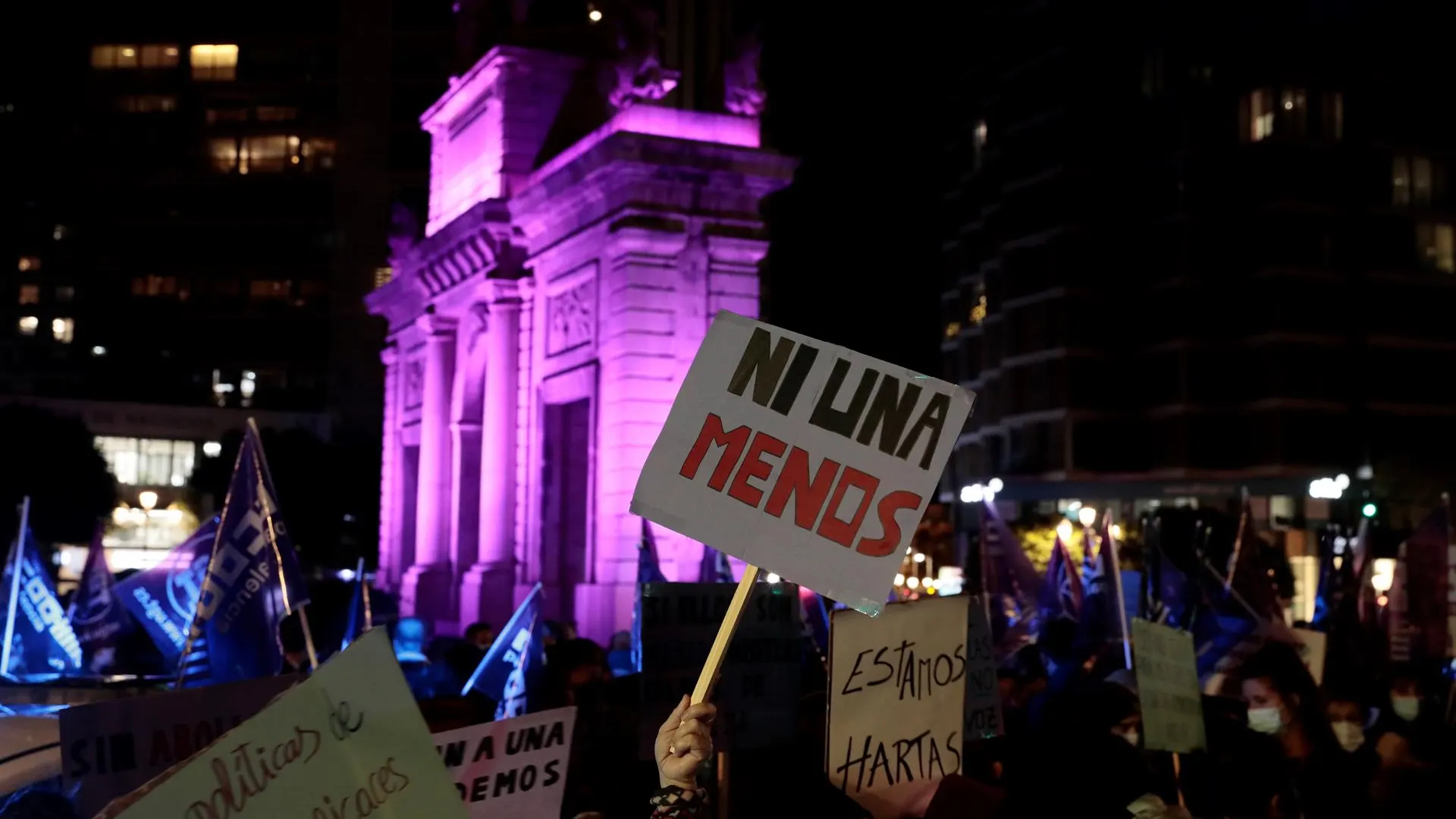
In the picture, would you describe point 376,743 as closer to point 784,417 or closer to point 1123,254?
point 784,417

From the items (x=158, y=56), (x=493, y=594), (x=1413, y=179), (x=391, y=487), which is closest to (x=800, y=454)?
(x=493, y=594)

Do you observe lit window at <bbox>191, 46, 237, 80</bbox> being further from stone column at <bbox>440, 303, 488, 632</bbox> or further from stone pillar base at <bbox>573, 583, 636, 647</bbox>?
stone pillar base at <bbox>573, 583, 636, 647</bbox>

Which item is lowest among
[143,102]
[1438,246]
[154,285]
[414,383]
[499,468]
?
[499,468]

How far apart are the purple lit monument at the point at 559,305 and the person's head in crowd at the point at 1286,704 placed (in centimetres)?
1447

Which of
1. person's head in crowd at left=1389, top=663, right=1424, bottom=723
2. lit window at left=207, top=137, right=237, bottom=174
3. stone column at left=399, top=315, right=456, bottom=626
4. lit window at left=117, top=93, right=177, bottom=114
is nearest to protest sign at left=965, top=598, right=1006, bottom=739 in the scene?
person's head in crowd at left=1389, top=663, right=1424, bottom=723

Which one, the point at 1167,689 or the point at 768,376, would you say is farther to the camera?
the point at 1167,689

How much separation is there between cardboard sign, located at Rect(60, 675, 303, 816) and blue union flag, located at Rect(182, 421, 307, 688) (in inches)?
200

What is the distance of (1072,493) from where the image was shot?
223ft

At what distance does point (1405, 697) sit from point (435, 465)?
1021 inches

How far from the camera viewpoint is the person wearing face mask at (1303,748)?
26.1 ft

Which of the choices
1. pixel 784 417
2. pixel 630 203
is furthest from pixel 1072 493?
pixel 784 417

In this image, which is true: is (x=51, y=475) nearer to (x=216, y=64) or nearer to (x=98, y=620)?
(x=216, y=64)

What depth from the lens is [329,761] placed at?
11.9 ft

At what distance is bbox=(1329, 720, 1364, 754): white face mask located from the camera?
8.92 metres
